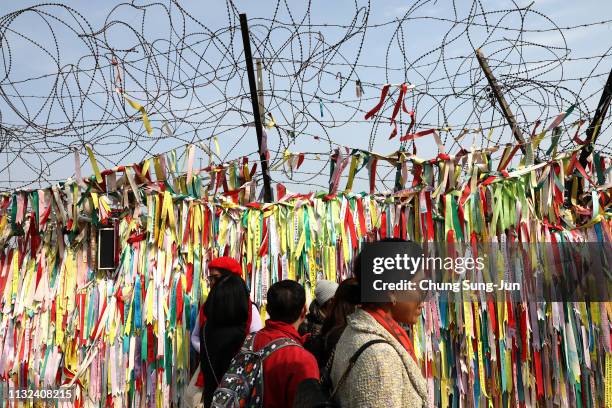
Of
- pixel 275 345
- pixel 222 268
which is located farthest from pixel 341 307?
pixel 222 268

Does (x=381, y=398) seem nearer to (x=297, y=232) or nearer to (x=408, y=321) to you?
(x=408, y=321)

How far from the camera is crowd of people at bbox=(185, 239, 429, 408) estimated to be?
2.02 m

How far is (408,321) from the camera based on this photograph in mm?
2227

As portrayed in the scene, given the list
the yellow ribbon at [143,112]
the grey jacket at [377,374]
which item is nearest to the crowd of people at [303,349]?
the grey jacket at [377,374]

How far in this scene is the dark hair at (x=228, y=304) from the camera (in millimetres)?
3453

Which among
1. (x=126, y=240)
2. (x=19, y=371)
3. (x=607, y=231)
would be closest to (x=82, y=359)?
(x=19, y=371)

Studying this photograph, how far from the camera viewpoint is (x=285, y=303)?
2.87 meters

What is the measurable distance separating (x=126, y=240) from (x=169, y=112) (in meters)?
0.85

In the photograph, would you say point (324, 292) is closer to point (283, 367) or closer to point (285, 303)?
point (285, 303)

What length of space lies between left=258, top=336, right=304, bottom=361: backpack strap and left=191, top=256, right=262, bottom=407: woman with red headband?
0.72 metres

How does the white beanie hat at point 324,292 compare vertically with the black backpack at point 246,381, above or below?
above

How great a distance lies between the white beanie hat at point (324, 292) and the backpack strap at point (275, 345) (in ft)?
2.67

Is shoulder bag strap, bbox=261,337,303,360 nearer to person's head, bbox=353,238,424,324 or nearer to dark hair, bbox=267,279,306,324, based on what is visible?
dark hair, bbox=267,279,306,324

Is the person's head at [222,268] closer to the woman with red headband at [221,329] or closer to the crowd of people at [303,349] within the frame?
the crowd of people at [303,349]
